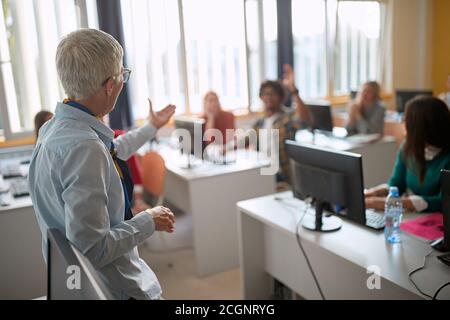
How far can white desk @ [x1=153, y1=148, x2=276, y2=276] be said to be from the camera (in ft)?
10.5

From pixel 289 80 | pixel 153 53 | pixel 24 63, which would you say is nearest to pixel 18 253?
pixel 24 63

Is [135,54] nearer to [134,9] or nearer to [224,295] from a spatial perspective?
[134,9]

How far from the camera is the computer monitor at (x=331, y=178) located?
1.80 meters

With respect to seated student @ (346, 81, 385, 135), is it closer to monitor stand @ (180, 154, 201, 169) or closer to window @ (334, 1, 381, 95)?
monitor stand @ (180, 154, 201, 169)

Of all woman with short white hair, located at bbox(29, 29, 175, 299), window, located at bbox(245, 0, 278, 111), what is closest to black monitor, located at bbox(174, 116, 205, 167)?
woman with short white hair, located at bbox(29, 29, 175, 299)

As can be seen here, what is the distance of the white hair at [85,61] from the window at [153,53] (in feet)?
11.2

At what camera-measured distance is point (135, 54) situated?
184 inches

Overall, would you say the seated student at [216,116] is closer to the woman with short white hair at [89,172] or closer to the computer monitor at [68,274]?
the woman with short white hair at [89,172]

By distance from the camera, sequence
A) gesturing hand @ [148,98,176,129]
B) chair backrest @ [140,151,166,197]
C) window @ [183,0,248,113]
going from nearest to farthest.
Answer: gesturing hand @ [148,98,176,129] < chair backrest @ [140,151,166,197] < window @ [183,0,248,113]

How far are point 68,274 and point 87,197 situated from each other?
186mm

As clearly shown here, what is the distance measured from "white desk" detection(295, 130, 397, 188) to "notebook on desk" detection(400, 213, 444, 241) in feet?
6.35

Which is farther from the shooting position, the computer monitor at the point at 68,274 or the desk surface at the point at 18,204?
the desk surface at the point at 18,204

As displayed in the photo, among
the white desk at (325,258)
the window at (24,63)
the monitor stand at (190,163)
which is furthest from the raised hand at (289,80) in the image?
the window at (24,63)

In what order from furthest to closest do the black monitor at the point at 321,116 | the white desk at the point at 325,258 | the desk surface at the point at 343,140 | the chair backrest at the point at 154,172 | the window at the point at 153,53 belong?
the window at the point at 153,53
the black monitor at the point at 321,116
the desk surface at the point at 343,140
the chair backrest at the point at 154,172
the white desk at the point at 325,258
